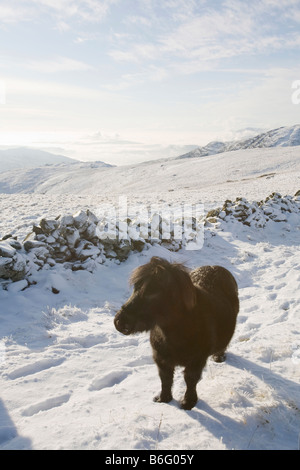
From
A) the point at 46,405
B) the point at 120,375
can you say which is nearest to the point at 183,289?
the point at 120,375

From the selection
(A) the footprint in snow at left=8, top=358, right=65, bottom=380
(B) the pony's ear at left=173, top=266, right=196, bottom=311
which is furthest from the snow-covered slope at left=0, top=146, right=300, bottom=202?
(B) the pony's ear at left=173, top=266, right=196, bottom=311

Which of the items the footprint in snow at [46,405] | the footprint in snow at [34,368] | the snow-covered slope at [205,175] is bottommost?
the footprint in snow at [34,368]

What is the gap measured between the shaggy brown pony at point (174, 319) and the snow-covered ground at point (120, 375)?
0.50m

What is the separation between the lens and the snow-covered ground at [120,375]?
120 inches

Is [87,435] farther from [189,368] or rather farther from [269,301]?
[269,301]

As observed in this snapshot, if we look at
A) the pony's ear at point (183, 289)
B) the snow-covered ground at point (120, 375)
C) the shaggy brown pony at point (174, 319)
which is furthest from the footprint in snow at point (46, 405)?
the pony's ear at point (183, 289)

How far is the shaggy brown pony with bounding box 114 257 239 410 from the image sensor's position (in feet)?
9.97

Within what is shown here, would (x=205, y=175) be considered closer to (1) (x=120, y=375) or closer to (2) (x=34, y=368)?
(1) (x=120, y=375)

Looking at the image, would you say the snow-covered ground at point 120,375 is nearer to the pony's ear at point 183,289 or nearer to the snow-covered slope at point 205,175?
the pony's ear at point 183,289

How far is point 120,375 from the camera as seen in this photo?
446cm

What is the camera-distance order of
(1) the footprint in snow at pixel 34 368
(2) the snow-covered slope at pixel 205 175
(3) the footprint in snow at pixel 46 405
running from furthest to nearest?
(2) the snow-covered slope at pixel 205 175 < (1) the footprint in snow at pixel 34 368 < (3) the footprint in snow at pixel 46 405

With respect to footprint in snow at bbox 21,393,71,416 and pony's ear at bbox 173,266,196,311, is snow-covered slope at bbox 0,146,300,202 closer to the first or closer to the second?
footprint in snow at bbox 21,393,71,416

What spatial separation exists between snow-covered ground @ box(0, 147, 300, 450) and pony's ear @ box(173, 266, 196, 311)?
1.40m

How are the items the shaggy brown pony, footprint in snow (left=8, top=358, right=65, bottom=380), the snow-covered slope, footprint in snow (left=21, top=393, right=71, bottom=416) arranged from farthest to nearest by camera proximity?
1. the snow-covered slope
2. footprint in snow (left=8, top=358, right=65, bottom=380)
3. footprint in snow (left=21, top=393, right=71, bottom=416)
4. the shaggy brown pony
